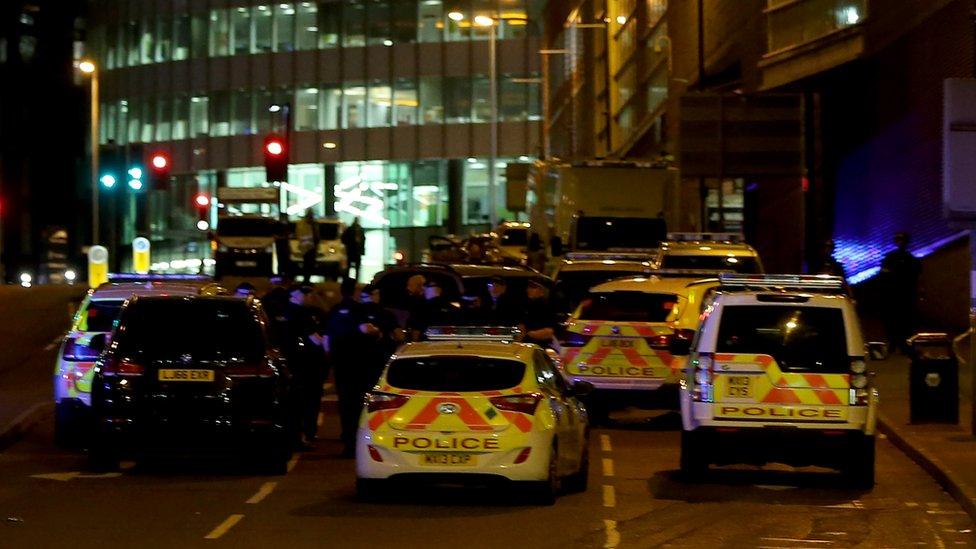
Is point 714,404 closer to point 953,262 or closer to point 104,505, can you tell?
point 104,505

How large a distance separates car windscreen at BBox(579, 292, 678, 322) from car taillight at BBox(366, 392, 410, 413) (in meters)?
6.75

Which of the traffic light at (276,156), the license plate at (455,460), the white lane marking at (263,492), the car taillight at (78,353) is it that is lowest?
the white lane marking at (263,492)

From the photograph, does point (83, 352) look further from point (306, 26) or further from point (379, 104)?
point (306, 26)

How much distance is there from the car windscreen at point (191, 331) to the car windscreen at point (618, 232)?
15.7 metres

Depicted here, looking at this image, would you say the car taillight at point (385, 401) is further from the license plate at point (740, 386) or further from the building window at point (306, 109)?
the building window at point (306, 109)

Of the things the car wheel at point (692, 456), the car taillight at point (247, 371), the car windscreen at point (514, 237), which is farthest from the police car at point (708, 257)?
the car windscreen at point (514, 237)

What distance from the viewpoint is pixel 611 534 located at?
39.4ft

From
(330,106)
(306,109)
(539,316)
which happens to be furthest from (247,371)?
(306,109)

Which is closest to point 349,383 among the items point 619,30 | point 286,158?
point 286,158

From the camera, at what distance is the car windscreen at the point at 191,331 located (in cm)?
1498

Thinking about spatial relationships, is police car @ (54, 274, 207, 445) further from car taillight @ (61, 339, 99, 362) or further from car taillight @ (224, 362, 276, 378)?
car taillight @ (224, 362, 276, 378)

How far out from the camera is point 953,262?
92.3 ft

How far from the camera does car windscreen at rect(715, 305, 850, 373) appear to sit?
1445 centimetres

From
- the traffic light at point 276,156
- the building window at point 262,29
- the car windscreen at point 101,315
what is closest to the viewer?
the car windscreen at point 101,315
